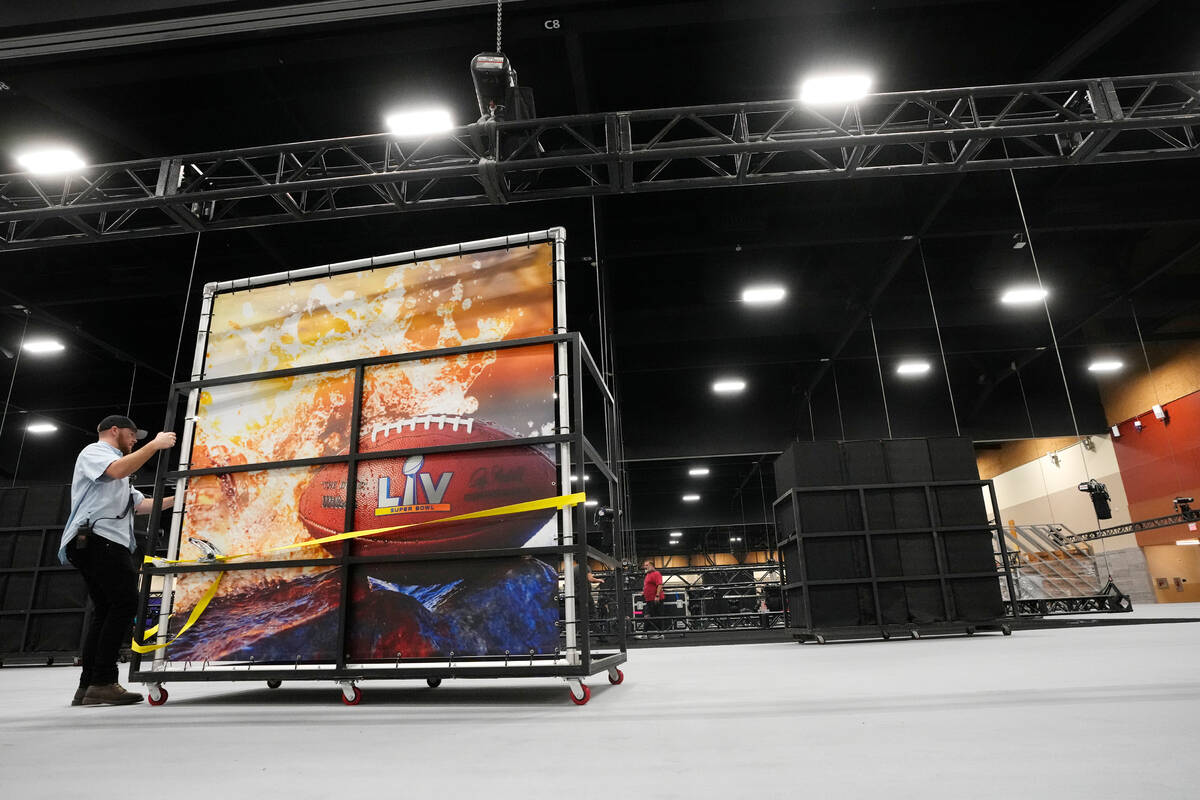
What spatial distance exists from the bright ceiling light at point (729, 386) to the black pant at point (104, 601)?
547 inches

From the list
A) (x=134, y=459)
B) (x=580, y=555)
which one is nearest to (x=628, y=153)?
(x=580, y=555)

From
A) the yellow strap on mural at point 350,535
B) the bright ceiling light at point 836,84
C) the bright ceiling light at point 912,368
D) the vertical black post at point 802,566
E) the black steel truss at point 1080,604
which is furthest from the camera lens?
the bright ceiling light at point 912,368

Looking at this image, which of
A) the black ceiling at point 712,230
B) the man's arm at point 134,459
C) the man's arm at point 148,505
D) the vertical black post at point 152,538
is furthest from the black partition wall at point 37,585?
the man's arm at point 134,459

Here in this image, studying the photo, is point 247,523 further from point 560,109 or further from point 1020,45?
point 1020,45

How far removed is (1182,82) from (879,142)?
3.21 metres

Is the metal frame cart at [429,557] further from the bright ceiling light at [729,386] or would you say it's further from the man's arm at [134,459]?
the bright ceiling light at [729,386]

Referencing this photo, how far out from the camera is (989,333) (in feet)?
50.2

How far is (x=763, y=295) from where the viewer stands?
13.9 m

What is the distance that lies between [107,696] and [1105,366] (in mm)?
19739

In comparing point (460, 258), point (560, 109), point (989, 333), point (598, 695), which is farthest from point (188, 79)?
point (989, 333)

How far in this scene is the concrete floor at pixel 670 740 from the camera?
1.67 metres

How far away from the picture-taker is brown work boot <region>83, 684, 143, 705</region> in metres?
3.92

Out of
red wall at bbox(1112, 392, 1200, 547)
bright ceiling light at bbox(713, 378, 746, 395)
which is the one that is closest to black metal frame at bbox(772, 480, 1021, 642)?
bright ceiling light at bbox(713, 378, 746, 395)

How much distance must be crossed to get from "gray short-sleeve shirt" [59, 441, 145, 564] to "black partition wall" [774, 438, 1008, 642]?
7126 mm
